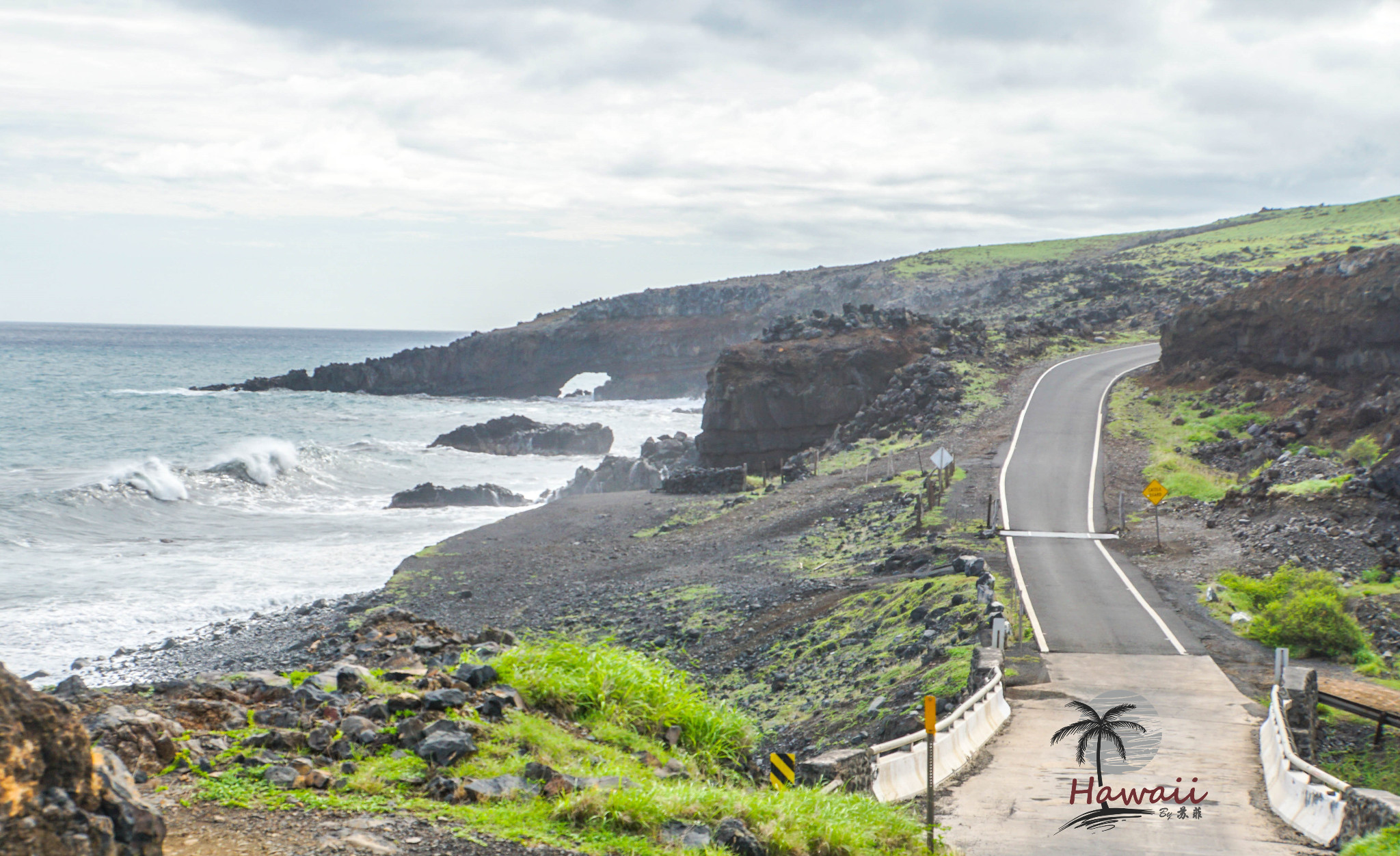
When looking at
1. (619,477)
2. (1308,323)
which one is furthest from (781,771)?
(619,477)

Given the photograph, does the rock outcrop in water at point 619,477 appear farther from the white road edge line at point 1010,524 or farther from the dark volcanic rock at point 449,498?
the white road edge line at point 1010,524

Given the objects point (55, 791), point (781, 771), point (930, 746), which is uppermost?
point (55, 791)

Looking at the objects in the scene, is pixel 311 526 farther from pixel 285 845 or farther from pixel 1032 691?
pixel 285 845

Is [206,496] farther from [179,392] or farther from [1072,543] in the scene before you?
[179,392]

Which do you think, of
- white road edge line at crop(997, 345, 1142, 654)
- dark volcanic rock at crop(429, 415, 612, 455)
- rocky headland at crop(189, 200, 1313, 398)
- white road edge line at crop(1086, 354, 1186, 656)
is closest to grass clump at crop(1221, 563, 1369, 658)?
white road edge line at crop(1086, 354, 1186, 656)

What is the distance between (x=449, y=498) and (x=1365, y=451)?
35509mm

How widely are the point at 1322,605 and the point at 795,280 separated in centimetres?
10081

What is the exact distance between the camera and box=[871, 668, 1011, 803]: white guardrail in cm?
1030

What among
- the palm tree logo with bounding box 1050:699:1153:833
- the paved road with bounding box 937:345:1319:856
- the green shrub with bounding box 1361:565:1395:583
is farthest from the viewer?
the green shrub with bounding box 1361:565:1395:583

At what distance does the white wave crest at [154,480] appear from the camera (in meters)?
42.8

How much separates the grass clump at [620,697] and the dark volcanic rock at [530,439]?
56.5 m

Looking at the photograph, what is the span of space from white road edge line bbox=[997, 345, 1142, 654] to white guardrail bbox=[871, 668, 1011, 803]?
15.5ft

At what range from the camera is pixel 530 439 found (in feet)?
225

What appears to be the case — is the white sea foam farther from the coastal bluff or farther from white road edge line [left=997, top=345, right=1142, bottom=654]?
white road edge line [left=997, top=345, right=1142, bottom=654]
